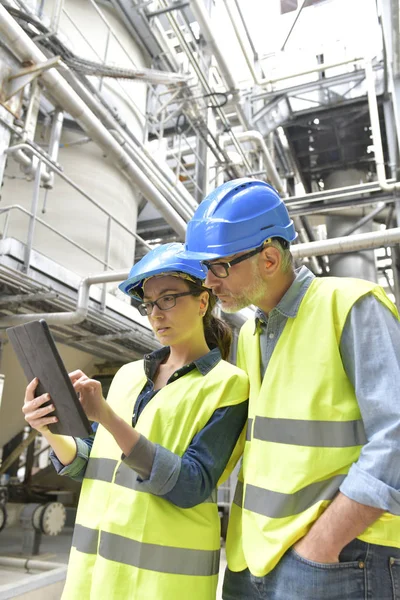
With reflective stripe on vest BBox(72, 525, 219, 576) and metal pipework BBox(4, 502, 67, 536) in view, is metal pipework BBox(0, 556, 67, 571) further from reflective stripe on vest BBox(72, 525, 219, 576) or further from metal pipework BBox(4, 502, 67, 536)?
reflective stripe on vest BBox(72, 525, 219, 576)

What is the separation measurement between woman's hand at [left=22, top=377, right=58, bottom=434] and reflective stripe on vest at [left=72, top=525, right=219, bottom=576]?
1.16 ft

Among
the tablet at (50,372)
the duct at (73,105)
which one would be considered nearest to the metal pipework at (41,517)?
the duct at (73,105)

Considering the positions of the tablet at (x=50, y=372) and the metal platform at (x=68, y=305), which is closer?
the tablet at (x=50, y=372)

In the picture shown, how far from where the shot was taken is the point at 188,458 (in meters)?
1.18

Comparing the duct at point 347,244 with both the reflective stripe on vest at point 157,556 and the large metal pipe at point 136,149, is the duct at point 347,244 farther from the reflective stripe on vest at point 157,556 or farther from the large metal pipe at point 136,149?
the reflective stripe on vest at point 157,556

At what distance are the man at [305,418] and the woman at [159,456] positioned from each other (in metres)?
0.09

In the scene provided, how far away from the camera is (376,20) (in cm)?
564

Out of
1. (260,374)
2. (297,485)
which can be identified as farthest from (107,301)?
(297,485)

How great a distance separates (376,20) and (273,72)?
160cm

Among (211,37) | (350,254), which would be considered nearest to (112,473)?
(211,37)

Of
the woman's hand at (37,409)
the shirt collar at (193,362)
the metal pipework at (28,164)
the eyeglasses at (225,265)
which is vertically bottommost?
the woman's hand at (37,409)

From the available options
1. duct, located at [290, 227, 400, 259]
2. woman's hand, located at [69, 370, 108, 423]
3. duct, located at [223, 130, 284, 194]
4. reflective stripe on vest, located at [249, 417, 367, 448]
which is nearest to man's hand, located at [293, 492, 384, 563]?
reflective stripe on vest, located at [249, 417, 367, 448]

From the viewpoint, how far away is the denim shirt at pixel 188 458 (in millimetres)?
1101

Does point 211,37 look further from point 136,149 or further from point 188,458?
point 188,458
